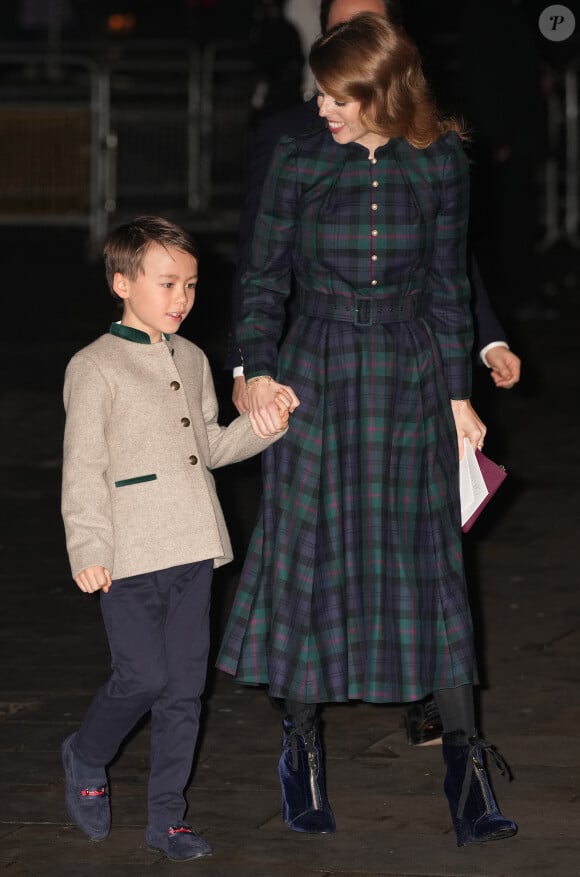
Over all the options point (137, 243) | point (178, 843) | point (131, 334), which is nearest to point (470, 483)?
point (131, 334)

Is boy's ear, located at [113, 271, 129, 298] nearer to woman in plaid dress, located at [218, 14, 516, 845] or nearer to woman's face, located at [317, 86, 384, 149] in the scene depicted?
woman in plaid dress, located at [218, 14, 516, 845]

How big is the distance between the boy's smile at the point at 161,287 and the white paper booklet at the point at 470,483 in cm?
86

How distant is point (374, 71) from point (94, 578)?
4.55 ft

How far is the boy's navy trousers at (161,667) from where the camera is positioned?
489 cm

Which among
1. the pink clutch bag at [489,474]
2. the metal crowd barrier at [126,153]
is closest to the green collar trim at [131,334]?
the pink clutch bag at [489,474]

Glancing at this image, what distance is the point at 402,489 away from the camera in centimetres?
512

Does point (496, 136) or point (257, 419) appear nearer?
point (257, 419)

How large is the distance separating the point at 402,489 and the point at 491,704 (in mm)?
1383

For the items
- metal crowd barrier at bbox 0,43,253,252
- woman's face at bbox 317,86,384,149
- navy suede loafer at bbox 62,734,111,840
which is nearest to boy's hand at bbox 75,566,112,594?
navy suede loafer at bbox 62,734,111,840

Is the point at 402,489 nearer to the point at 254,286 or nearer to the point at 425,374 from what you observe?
the point at 425,374

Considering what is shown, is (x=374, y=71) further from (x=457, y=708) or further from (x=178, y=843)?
(x=178, y=843)

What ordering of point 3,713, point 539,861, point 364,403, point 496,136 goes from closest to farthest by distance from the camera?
1. point 539,861
2. point 364,403
3. point 3,713
4. point 496,136

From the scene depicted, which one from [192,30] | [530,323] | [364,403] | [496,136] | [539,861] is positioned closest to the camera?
[539,861]

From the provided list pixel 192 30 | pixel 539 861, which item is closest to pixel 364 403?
pixel 539 861
